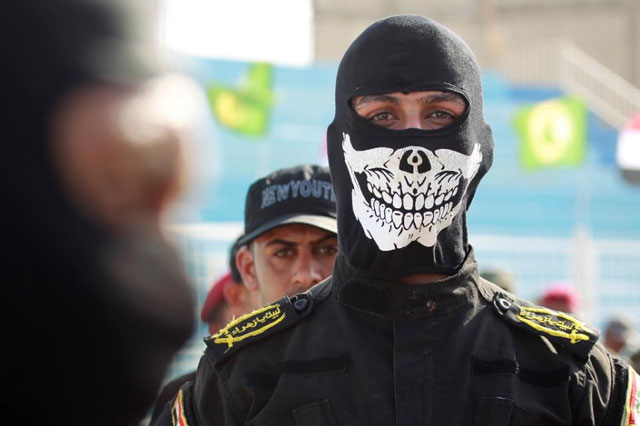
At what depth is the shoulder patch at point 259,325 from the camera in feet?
7.96

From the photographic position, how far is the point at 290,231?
332 cm

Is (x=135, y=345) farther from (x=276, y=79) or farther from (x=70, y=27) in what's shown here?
(x=276, y=79)

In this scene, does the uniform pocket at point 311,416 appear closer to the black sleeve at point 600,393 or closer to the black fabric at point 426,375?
the black fabric at point 426,375

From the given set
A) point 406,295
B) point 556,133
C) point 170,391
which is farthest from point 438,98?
point 556,133

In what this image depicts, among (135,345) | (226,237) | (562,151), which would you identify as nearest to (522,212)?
(562,151)

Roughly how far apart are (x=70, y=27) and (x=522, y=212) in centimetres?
1449

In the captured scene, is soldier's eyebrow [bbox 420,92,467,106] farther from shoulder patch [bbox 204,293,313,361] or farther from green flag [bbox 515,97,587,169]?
green flag [bbox 515,97,587,169]

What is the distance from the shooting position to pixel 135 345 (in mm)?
851

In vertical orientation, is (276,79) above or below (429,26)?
above

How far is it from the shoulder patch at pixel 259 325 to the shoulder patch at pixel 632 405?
0.79 metres

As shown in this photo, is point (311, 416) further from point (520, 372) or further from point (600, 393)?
point (600, 393)

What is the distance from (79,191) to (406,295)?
1.64 meters

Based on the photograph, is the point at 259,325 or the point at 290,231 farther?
the point at 290,231

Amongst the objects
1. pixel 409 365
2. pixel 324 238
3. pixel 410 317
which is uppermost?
pixel 324 238
